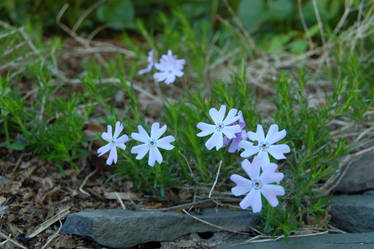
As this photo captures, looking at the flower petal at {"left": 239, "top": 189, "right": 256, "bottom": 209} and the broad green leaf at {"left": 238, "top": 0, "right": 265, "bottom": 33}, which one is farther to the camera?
the broad green leaf at {"left": 238, "top": 0, "right": 265, "bottom": 33}

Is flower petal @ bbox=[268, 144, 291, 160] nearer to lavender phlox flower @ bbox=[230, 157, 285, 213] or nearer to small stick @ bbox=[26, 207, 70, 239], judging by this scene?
lavender phlox flower @ bbox=[230, 157, 285, 213]

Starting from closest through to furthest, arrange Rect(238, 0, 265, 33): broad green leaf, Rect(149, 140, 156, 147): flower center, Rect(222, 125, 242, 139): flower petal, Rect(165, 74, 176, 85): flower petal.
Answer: Rect(222, 125, 242, 139): flower petal → Rect(149, 140, 156, 147): flower center → Rect(165, 74, 176, 85): flower petal → Rect(238, 0, 265, 33): broad green leaf

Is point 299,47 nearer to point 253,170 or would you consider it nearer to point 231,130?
point 231,130

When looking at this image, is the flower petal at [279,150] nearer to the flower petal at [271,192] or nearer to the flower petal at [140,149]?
the flower petal at [271,192]

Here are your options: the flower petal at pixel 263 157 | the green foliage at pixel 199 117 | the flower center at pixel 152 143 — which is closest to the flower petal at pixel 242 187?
the flower petal at pixel 263 157

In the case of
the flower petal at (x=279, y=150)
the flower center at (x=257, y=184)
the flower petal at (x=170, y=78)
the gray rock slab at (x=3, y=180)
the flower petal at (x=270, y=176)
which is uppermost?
the flower petal at (x=170, y=78)

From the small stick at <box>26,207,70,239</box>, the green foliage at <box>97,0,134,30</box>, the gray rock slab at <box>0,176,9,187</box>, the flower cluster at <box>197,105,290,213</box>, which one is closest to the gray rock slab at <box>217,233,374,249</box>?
the flower cluster at <box>197,105,290,213</box>

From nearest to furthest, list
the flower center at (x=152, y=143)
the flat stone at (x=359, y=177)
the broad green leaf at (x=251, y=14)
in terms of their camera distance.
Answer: the flower center at (x=152, y=143) < the flat stone at (x=359, y=177) < the broad green leaf at (x=251, y=14)
